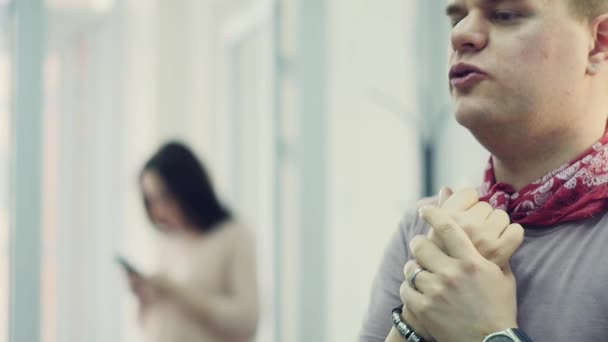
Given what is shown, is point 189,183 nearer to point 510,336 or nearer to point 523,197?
point 523,197

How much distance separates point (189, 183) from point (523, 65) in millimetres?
1794

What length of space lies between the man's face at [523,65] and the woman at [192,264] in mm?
A: 1587

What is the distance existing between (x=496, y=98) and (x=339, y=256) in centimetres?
226

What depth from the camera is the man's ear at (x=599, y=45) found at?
939mm

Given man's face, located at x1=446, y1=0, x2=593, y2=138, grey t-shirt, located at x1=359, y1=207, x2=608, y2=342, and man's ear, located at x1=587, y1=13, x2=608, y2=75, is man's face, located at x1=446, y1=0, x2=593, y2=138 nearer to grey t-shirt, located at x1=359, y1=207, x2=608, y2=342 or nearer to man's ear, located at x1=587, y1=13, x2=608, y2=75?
man's ear, located at x1=587, y1=13, x2=608, y2=75

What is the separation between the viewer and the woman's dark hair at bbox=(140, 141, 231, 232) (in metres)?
2.54

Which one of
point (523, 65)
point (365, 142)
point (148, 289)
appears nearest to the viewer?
point (523, 65)

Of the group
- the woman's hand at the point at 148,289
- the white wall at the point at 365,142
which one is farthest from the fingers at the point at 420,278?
the white wall at the point at 365,142

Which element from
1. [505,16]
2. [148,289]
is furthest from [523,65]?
[148,289]

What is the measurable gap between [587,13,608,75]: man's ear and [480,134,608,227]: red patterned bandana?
0.09 metres

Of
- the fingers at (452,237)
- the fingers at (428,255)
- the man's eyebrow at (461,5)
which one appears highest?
the man's eyebrow at (461,5)

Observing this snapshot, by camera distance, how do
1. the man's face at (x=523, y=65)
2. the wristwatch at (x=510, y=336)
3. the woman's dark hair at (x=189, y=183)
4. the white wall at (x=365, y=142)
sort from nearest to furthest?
the wristwatch at (x=510, y=336), the man's face at (x=523, y=65), the woman's dark hair at (x=189, y=183), the white wall at (x=365, y=142)

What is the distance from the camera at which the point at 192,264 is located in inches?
98.0

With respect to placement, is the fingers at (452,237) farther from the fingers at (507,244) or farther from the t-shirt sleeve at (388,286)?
the t-shirt sleeve at (388,286)
